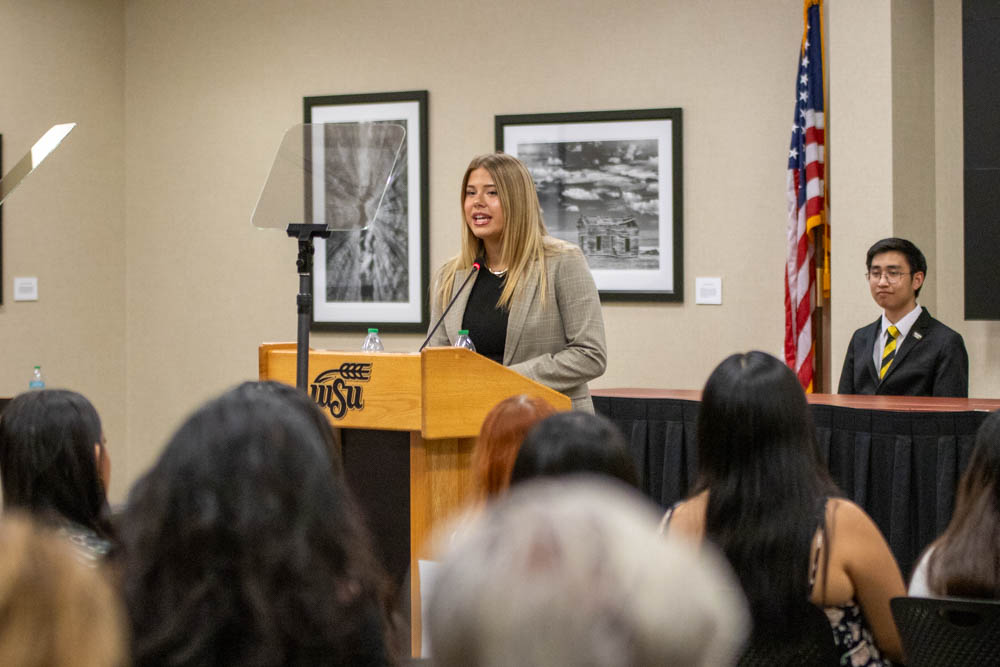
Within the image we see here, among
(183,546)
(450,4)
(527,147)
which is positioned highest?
(450,4)

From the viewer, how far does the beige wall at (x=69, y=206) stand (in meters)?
5.84

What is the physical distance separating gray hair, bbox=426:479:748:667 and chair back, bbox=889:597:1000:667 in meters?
1.07

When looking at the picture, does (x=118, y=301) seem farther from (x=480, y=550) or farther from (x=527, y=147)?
(x=480, y=550)

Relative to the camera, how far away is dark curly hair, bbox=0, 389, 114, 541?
6.38 feet

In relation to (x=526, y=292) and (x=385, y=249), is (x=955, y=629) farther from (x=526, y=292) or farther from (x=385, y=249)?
(x=385, y=249)

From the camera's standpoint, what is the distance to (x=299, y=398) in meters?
1.60

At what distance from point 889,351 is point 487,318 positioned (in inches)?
84.8

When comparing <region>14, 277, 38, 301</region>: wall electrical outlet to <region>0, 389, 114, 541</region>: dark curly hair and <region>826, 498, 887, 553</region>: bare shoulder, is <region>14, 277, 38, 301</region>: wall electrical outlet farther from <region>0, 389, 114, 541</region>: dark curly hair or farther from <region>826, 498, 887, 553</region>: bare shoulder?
<region>826, 498, 887, 553</region>: bare shoulder

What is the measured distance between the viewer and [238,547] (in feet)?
3.19

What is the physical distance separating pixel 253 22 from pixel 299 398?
5257 millimetres

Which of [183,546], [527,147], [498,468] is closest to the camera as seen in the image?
[183,546]

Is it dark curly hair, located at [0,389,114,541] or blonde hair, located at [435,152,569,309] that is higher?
blonde hair, located at [435,152,569,309]

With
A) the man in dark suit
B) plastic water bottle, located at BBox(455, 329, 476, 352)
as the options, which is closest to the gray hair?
plastic water bottle, located at BBox(455, 329, 476, 352)

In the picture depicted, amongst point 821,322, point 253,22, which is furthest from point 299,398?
point 253,22
